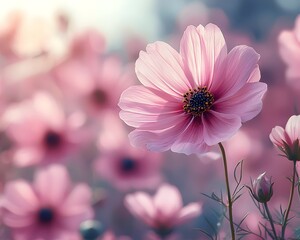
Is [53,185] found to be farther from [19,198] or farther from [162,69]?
[162,69]

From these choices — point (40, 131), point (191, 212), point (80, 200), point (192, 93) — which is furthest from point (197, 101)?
point (40, 131)

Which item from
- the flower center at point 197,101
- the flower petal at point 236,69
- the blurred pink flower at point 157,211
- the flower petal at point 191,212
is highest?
the blurred pink flower at point 157,211

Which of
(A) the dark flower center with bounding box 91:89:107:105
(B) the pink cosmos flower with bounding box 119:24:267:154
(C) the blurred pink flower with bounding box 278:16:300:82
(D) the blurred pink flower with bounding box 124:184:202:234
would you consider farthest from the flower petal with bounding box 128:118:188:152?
(A) the dark flower center with bounding box 91:89:107:105

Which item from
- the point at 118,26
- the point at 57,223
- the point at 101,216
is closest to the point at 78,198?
the point at 57,223

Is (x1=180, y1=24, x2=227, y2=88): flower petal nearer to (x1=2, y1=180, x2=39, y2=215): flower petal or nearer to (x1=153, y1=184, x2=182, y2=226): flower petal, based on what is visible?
(x1=153, y1=184, x2=182, y2=226): flower petal

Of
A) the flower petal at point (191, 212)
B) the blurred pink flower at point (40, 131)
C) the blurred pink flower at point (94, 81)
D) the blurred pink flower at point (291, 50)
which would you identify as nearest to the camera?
the blurred pink flower at point (291, 50)

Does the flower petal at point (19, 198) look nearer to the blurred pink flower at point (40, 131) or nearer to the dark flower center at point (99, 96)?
the blurred pink flower at point (40, 131)

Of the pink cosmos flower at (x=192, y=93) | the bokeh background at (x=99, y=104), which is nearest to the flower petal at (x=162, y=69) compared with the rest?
the pink cosmos flower at (x=192, y=93)
